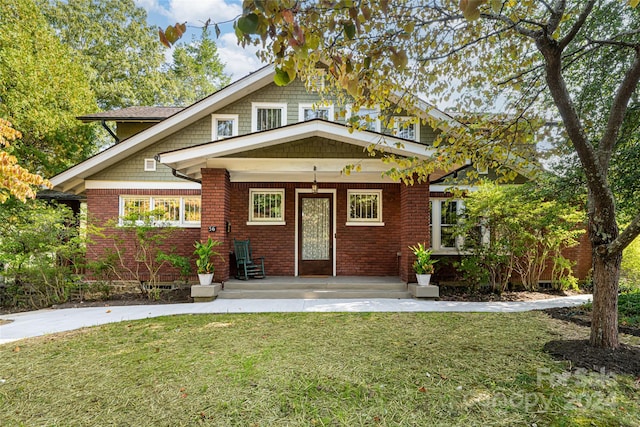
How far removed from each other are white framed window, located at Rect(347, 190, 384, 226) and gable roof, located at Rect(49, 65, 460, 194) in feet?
9.09

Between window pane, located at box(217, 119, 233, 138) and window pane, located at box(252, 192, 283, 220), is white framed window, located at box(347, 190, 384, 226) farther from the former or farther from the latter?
window pane, located at box(217, 119, 233, 138)

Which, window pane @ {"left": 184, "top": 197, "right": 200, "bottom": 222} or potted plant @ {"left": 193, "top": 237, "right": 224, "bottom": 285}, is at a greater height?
window pane @ {"left": 184, "top": 197, "right": 200, "bottom": 222}

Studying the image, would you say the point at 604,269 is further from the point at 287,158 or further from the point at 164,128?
the point at 164,128

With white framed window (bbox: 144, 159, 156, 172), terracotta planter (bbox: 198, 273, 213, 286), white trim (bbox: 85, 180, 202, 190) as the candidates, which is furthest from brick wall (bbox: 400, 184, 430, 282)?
white framed window (bbox: 144, 159, 156, 172)

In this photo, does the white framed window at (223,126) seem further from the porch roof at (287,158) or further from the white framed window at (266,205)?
the porch roof at (287,158)

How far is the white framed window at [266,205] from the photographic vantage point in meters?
8.86

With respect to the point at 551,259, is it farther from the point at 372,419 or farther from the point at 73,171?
the point at 73,171

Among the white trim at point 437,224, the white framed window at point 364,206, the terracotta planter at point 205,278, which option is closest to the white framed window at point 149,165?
the terracotta planter at point 205,278

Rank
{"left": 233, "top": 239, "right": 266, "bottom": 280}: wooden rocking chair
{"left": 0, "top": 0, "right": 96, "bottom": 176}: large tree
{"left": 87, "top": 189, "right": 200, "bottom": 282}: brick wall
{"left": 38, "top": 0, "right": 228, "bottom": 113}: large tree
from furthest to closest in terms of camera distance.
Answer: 1. {"left": 38, "top": 0, "right": 228, "bottom": 113}: large tree
2. {"left": 0, "top": 0, "right": 96, "bottom": 176}: large tree
3. {"left": 87, "top": 189, "right": 200, "bottom": 282}: brick wall
4. {"left": 233, "top": 239, "right": 266, "bottom": 280}: wooden rocking chair

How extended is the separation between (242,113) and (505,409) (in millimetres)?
8709

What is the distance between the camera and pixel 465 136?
4148 millimetres

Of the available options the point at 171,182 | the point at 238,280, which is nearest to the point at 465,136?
the point at 238,280

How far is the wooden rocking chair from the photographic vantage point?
7980 mm

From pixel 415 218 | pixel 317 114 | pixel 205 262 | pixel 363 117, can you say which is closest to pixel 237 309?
pixel 205 262
